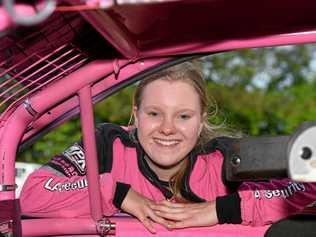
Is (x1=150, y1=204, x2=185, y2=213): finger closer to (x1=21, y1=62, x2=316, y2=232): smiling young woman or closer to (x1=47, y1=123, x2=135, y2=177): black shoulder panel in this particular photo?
(x1=21, y1=62, x2=316, y2=232): smiling young woman

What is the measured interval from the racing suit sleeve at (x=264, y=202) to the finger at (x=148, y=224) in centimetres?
16

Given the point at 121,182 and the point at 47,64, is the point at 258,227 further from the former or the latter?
the point at 47,64

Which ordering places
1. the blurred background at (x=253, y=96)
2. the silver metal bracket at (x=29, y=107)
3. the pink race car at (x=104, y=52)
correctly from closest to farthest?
the pink race car at (x=104, y=52) < the silver metal bracket at (x=29, y=107) < the blurred background at (x=253, y=96)

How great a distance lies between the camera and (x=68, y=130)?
16.1ft

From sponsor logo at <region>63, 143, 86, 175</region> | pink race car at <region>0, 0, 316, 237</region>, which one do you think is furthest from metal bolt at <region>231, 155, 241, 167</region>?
sponsor logo at <region>63, 143, 86, 175</region>

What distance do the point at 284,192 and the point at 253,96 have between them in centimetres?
445

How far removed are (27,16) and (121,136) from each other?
3.06 feet

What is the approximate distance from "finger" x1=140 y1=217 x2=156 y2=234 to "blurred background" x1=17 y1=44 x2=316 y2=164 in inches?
106

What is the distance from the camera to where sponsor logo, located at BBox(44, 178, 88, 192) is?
5.44 ft

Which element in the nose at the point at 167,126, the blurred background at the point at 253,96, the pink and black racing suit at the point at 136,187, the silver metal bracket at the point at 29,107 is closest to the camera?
the silver metal bracket at the point at 29,107

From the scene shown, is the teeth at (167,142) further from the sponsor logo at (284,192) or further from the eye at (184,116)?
the sponsor logo at (284,192)

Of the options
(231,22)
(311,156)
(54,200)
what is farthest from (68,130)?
(311,156)

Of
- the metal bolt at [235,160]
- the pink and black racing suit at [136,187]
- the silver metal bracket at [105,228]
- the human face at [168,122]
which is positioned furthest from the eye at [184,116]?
the metal bolt at [235,160]

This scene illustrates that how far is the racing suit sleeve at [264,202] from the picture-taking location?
5.14ft
